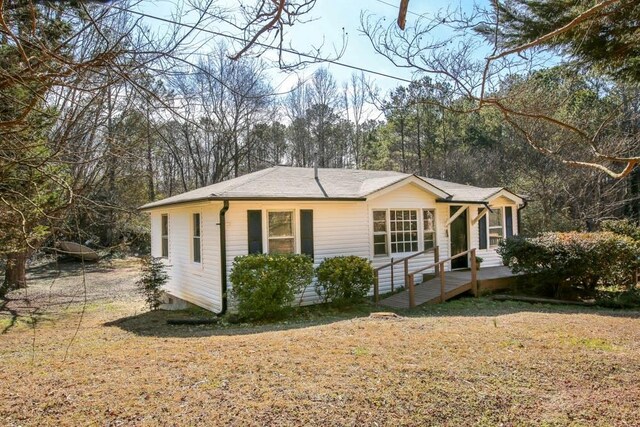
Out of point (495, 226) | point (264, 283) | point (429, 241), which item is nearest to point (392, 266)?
point (429, 241)

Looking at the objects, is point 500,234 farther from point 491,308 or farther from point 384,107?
point 384,107

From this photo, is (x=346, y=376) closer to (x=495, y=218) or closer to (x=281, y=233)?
(x=281, y=233)

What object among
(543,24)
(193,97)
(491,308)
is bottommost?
(491,308)

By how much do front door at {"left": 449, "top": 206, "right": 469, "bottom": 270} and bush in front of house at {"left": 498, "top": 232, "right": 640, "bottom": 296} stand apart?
1990 mm

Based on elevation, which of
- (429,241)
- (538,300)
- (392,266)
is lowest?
(538,300)

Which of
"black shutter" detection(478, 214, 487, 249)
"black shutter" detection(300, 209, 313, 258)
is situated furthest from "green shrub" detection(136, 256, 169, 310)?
"black shutter" detection(478, 214, 487, 249)

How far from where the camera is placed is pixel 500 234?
15.5 metres

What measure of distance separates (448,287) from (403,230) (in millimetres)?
2111

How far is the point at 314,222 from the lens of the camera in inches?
441

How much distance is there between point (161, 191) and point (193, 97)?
94.5ft

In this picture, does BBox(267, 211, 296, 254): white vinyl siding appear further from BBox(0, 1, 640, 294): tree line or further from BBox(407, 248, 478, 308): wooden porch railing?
BBox(407, 248, 478, 308): wooden porch railing

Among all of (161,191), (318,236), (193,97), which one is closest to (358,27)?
(193,97)

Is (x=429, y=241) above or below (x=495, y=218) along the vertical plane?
below

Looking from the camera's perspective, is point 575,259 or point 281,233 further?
point 575,259
